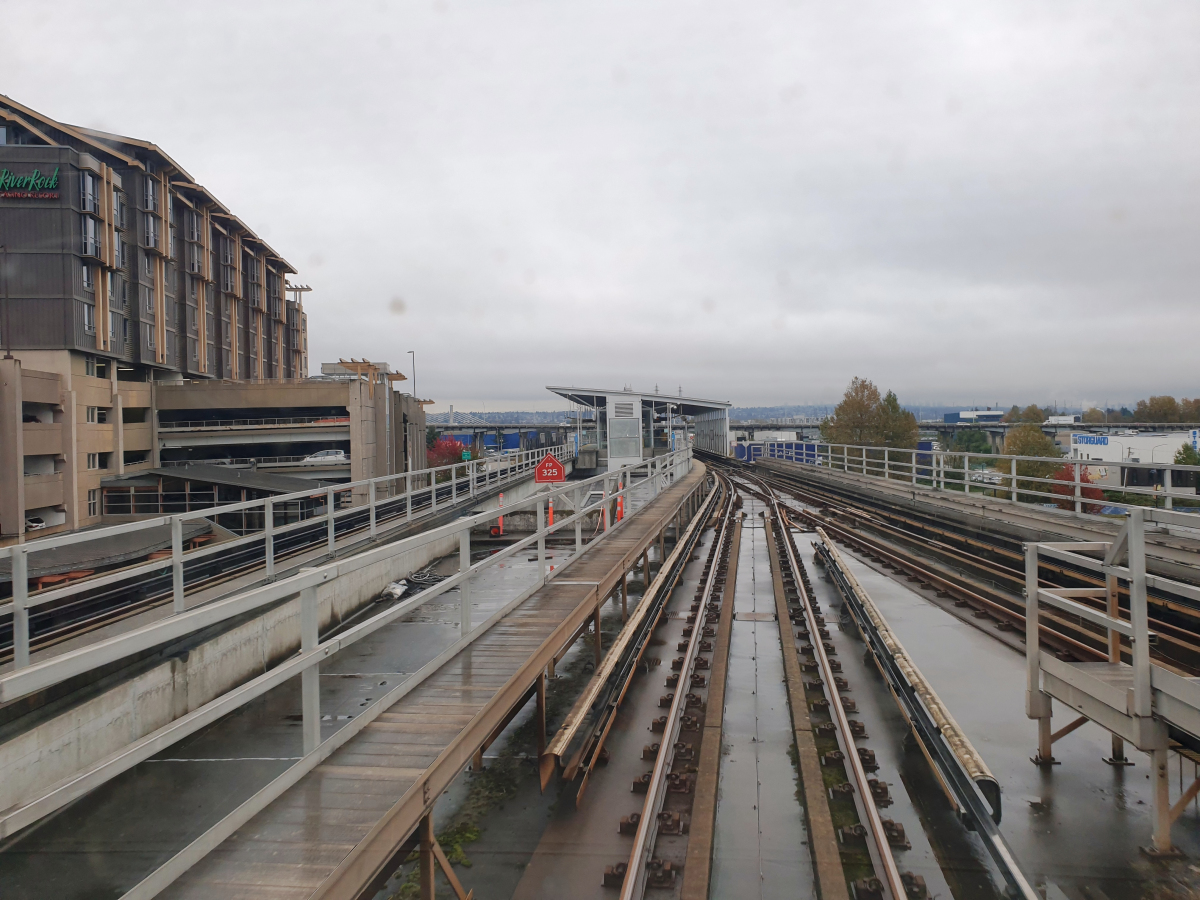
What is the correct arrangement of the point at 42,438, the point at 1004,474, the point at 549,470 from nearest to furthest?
the point at 1004,474 < the point at 549,470 < the point at 42,438

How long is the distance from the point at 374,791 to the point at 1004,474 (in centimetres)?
1115

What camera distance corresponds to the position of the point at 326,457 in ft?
137

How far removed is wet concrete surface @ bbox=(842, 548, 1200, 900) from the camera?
13.8ft

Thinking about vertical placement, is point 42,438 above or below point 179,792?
above

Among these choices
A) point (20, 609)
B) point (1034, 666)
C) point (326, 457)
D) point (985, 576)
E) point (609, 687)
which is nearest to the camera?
point (20, 609)

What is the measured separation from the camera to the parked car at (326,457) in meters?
39.4

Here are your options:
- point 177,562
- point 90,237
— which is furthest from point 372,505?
point 90,237

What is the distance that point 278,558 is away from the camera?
10.0 meters

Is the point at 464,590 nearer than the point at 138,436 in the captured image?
Yes

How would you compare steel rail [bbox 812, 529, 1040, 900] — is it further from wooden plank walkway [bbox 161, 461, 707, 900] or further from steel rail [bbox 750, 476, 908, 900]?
wooden plank walkway [bbox 161, 461, 707, 900]

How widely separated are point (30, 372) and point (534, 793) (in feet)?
107

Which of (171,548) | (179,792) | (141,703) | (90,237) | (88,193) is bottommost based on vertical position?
(141,703)

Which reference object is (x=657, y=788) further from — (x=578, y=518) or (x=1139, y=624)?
(x=578, y=518)

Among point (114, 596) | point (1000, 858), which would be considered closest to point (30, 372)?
point (114, 596)
